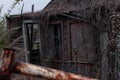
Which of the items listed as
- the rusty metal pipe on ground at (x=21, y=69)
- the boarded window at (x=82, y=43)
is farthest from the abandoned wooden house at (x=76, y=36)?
the rusty metal pipe on ground at (x=21, y=69)

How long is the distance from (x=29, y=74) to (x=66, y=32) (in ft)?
30.6

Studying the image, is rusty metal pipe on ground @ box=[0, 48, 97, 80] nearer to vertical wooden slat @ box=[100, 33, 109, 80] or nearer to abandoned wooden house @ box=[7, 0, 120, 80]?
abandoned wooden house @ box=[7, 0, 120, 80]

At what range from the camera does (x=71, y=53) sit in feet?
35.2

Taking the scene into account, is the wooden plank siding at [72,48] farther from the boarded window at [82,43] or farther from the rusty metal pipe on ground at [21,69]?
the rusty metal pipe on ground at [21,69]

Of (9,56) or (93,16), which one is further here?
(93,16)

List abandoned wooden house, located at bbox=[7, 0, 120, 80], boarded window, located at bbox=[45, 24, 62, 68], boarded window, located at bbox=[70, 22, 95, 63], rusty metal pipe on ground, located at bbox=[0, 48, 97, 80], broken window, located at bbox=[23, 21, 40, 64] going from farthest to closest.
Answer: broken window, located at bbox=[23, 21, 40, 64]
boarded window, located at bbox=[45, 24, 62, 68]
boarded window, located at bbox=[70, 22, 95, 63]
abandoned wooden house, located at bbox=[7, 0, 120, 80]
rusty metal pipe on ground, located at bbox=[0, 48, 97, 80]

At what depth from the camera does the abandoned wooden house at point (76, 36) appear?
8941 mm

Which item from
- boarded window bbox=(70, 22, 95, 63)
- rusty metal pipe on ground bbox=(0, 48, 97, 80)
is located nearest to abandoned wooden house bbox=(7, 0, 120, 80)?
boarded window bbox=(70, 22, 95, 63)

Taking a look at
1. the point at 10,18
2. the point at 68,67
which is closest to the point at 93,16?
the point at 68,67

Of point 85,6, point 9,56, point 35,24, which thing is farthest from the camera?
point 35,24

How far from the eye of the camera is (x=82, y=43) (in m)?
10.2

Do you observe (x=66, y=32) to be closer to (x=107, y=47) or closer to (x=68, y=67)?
(x=68, y=67)

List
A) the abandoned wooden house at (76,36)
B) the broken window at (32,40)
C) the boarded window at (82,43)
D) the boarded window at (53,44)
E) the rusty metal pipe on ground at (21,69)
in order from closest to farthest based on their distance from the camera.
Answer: the rusty metal pipe on ground at (21,69), the abandoned wooden house at (76,36), the boarded window at (82,43), the boarded window at (53,44), the broken window at (32,40)

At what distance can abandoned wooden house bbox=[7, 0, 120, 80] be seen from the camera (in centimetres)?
894
